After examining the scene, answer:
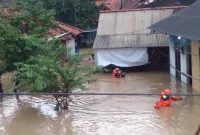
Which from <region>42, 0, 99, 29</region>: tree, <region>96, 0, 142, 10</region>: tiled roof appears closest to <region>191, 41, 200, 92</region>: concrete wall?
<region>42, 0, 99, 29</region>: tree

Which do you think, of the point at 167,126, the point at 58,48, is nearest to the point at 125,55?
the point at 58,48

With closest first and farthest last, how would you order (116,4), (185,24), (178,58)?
(185,24) → (178,58) → (116,4)

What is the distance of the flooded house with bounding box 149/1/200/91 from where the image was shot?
43.9 ft

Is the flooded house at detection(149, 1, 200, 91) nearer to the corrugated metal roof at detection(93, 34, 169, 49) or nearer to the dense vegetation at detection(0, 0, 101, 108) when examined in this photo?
the corrugated metal roof at detection(93, 34, 169, 49)

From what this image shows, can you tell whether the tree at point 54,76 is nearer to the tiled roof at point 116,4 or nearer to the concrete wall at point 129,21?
the concrete wall at point 129,21

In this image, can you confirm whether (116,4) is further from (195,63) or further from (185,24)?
(195,63)

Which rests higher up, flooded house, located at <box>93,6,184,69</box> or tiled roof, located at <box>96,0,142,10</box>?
tiled roof, located at <box>96,0,142,10</box>

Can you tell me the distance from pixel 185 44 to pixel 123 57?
455 centimetres

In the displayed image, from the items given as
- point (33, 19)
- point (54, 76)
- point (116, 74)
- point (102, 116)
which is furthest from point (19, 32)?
point (116, 74)

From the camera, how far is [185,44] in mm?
15203

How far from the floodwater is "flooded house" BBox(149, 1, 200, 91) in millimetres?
720

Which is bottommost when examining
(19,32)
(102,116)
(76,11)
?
(102,116)

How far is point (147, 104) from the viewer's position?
12672 millimetres

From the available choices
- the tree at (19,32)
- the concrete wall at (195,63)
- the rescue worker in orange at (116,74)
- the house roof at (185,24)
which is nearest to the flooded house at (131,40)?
the rescue worker in orange at (116,74)
